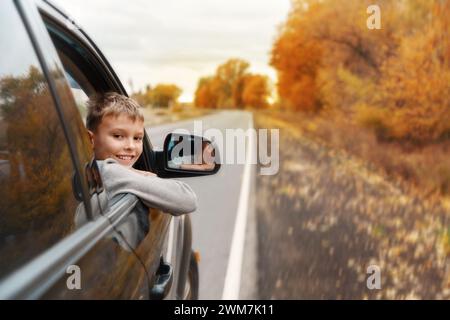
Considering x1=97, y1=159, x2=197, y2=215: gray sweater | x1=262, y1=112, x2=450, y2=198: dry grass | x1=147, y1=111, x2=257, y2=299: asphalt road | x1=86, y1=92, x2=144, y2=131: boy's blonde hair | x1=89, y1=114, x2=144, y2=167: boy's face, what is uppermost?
x1=86, y1=92, x2=144, y2=131: boy's blonde hair

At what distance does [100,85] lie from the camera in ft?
8.68

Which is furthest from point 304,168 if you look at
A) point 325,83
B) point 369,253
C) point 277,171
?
point 325,83

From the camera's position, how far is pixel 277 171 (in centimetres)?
1462

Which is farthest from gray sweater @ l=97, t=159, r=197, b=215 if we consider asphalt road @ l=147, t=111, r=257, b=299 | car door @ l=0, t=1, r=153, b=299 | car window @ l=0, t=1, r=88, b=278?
asphalt road @ l=147, t=111, r=257, b=299

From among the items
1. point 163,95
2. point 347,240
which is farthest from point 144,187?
point 163,95

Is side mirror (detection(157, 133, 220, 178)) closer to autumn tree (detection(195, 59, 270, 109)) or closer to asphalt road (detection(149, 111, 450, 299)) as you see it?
asphalt road (detection(149, 111, 450, 299))

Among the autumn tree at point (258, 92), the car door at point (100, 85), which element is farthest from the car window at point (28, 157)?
the autumn tree at point (258, 92)

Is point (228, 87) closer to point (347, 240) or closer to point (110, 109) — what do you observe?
point (347, 240)

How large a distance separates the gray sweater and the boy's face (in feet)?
0.20

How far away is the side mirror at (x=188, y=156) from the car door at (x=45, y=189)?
0.90m

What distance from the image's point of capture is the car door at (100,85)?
1.96m

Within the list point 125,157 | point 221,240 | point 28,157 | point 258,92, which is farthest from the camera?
point 258,92

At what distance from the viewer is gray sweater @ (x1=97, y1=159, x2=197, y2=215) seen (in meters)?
2.10

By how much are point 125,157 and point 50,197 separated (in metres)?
0.71
